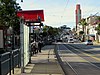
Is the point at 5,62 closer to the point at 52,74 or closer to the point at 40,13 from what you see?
the point at 52,74

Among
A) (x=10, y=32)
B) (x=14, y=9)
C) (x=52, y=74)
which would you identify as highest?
(x=14, y=9)

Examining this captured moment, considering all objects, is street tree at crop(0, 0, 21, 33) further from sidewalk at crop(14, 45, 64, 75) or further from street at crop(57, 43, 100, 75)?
sidewalk at crop(14, 45, 64, 75)

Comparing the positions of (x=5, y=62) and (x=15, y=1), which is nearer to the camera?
(x=5, y=62)

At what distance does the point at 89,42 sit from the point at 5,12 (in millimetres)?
46556

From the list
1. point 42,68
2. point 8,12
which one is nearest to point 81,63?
point 42,68

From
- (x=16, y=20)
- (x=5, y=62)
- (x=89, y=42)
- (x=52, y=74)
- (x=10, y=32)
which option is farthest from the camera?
(x=89, y=42)

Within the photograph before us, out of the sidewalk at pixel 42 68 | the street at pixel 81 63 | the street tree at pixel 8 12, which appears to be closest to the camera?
the sidewalk at pixel 42 68

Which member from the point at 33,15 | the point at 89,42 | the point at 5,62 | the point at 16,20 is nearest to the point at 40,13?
the point at 33,15

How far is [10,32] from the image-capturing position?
52500mm

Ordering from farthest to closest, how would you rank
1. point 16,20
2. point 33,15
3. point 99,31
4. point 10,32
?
1. point 99,31
2. point 16,20
3. point 10,32
4. point 33,15

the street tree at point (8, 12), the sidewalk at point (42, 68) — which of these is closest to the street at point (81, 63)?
the sidewalk at point (42, 68)

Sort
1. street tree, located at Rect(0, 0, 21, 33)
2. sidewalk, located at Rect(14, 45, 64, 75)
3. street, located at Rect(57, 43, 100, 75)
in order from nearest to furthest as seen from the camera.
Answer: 1. sidewalk, located at Rect(14, 45, 64, 75)
2. street, located at Rect(57, 43, 100, 75)
3. street tree, located at Rect(0, 0, 21, 33)

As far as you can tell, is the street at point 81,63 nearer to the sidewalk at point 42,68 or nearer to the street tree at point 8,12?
the sidewalk at point 42,68

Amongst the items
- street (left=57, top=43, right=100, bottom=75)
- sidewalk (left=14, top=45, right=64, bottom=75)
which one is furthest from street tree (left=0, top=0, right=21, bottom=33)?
sidewalk (left=14, top=45, right=64, bottom=75)
